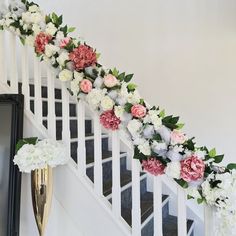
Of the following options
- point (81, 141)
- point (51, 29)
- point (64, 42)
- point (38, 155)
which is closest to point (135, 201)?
point (81, 141)

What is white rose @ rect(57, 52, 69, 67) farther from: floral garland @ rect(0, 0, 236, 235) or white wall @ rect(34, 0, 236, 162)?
white wall @ rect(34, 0, 236, 162)

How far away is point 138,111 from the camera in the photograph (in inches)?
57.2

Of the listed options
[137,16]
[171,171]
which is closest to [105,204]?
[171,171]

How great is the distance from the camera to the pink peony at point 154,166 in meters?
1.41

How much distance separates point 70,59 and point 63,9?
2.30m

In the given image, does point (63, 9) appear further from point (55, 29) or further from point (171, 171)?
point (171, 171)

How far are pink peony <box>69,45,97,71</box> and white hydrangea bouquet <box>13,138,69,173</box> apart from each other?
1.63 ft

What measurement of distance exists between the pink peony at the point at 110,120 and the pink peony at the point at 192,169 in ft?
1.45

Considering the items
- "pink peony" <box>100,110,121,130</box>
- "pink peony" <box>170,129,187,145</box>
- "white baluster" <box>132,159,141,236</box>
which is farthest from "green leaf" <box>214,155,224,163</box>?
"pink peony" <box>100,110,121,130</box>

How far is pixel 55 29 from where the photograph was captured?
1.77m

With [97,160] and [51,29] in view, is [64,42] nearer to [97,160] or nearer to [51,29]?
[51,29]

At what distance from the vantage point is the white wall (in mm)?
2729

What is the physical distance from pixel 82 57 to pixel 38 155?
2.05 feet

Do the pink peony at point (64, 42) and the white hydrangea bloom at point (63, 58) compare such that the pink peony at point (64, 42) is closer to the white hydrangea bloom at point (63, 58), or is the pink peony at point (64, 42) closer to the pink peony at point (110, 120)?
the white hydrangea bloom at point (63, 58)
